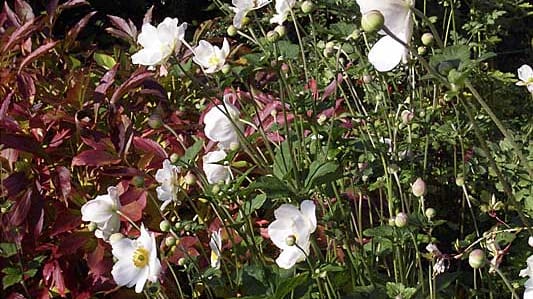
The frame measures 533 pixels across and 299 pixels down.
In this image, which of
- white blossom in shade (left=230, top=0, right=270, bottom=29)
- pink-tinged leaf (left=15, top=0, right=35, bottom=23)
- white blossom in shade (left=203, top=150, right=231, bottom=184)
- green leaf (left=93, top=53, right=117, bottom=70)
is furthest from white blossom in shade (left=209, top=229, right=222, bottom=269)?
pink-tinged leaf (left=15, top=0, right=35, bottom=23)

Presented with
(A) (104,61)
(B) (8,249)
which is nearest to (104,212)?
(B) (8,249)

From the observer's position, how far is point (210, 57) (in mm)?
1328

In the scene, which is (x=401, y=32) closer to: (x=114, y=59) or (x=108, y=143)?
(x=108, y=143)

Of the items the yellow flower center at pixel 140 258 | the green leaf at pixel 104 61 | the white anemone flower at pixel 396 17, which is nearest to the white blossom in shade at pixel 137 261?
the yellow flower center at pixel 140 258

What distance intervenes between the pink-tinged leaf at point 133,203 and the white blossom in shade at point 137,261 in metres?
0.25

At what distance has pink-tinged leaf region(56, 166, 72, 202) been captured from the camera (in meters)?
1.61

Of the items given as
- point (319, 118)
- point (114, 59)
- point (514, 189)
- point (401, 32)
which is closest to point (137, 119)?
point (114, 59)

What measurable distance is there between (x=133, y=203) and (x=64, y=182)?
17cm

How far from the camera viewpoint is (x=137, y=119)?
1.93 m

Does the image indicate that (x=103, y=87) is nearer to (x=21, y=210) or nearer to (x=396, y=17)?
(x=21, y=210)

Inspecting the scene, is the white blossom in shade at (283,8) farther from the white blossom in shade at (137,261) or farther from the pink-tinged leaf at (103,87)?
the pink-tinged leaf at (103,87)

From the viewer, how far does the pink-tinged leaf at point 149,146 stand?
160cm

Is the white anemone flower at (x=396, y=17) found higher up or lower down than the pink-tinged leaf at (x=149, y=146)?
higher up

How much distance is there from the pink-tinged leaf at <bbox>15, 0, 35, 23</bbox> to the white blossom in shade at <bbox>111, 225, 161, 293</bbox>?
1222 mm
